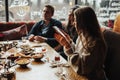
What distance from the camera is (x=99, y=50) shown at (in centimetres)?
179

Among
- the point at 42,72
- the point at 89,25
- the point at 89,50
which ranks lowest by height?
the point at 42,72

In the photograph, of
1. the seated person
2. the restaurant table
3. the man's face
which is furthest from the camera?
the man's face

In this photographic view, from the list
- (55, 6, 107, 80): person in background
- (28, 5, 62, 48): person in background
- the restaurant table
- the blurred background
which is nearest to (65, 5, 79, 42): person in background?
(28, 5, 62, 48): person in background

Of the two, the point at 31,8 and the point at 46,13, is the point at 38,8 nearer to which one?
the point at 31,8

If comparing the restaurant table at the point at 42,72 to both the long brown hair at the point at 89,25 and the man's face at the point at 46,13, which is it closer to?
the long brown hair at the point at 89,25

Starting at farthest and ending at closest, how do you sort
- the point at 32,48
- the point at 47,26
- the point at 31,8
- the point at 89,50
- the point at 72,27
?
the point at 31,8, the point at 47,26, the point at 72,27, the point at 32,48, the point at 89,50

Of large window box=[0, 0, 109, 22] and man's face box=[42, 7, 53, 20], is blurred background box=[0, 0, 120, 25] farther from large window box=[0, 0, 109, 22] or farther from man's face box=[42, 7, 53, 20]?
man's face box=[42, 7, 53, 20]

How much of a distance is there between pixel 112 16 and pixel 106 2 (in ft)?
1.13

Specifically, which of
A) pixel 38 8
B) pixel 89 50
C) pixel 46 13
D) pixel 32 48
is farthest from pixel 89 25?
pixel 38 8

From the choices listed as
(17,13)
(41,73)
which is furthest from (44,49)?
(17,13)

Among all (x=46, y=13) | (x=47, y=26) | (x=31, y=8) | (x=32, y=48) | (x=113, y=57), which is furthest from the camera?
(x=31, y=8)

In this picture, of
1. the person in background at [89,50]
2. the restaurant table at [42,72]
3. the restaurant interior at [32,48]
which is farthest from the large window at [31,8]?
the person in background at [89,50]

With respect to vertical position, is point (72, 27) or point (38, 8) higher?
point (38, 8)

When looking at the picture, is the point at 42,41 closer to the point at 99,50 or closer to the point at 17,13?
the point at 99,50
